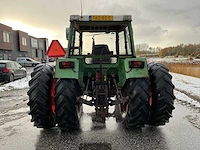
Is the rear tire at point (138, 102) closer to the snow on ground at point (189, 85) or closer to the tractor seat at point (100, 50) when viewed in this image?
the tractor seat at point (100, 50)

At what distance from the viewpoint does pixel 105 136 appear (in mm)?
4520

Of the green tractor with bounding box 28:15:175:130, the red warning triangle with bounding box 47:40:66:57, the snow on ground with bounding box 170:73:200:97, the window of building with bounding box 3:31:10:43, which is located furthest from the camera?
the window of building with bounding box 3:31:10:43

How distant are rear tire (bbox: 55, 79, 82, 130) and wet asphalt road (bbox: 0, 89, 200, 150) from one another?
1.37ft

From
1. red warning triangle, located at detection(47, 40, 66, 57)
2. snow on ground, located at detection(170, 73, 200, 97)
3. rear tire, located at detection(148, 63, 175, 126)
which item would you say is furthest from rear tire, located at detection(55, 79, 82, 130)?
snow on ground, located at detection(170, 73, 200, 97)

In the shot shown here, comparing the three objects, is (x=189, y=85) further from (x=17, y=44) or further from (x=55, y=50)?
(x=17, y=44)

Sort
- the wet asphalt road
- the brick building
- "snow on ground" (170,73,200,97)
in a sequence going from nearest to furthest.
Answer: the wet asphalt road
"snow on ground" (170,73,200,97)
the brick building

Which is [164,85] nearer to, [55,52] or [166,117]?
[166,117]

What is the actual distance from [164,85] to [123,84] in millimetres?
806

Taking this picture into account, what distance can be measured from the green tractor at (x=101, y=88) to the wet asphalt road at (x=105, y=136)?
0.81ft

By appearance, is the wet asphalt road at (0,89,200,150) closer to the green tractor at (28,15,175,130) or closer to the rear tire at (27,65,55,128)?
the green tractor at (28,15,175,130)

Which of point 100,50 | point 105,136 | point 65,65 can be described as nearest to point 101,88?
point 65,65

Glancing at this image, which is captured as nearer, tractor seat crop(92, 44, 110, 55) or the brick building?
tractor seat crop(92, 44, 110, 55)

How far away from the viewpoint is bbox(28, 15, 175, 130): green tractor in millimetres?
4211

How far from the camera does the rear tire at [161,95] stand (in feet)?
14.1
